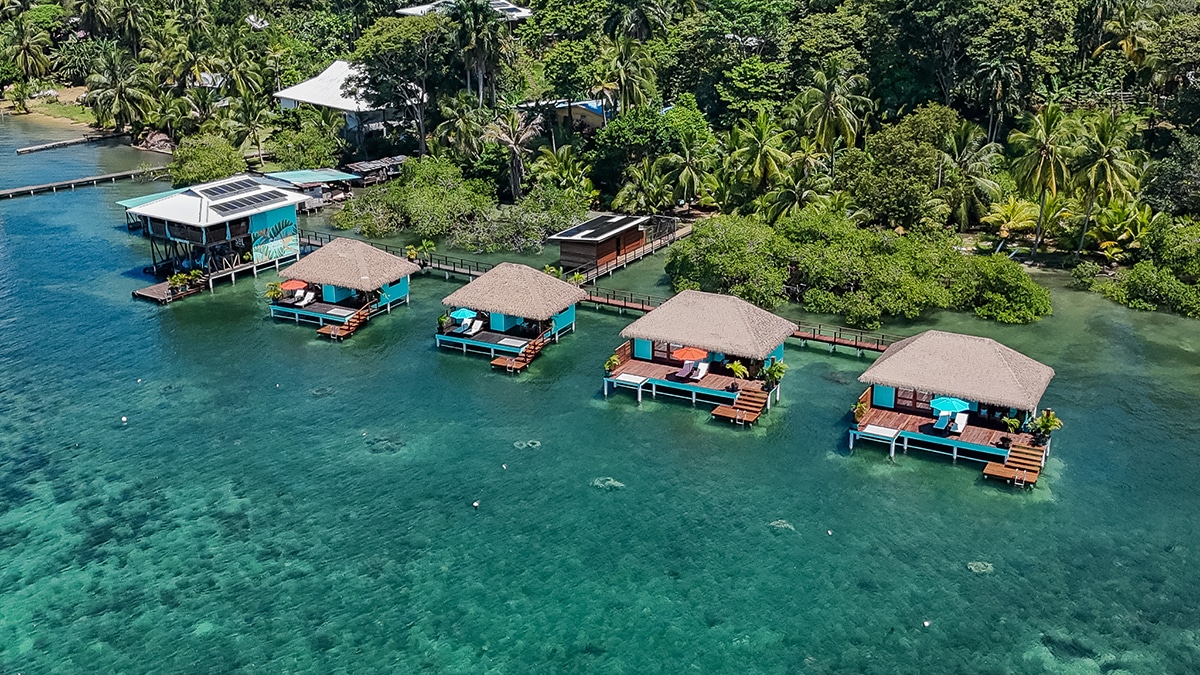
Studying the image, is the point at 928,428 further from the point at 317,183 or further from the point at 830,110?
the point at 317,183

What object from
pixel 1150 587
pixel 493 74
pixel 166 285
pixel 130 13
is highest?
pixel 130 13

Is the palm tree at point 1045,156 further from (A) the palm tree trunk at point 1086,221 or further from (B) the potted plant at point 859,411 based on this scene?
(B) the potted plant at point 859,411

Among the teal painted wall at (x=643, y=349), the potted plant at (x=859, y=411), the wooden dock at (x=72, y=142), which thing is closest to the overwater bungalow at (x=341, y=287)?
the teal painted wall at (x=643, y=349)

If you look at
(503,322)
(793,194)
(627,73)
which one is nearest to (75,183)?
(627,73)

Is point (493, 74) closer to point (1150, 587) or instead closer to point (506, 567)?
point (506, 567)

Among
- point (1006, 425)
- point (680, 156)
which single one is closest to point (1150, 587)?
point (1006, 425)

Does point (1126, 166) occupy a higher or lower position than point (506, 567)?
higher
